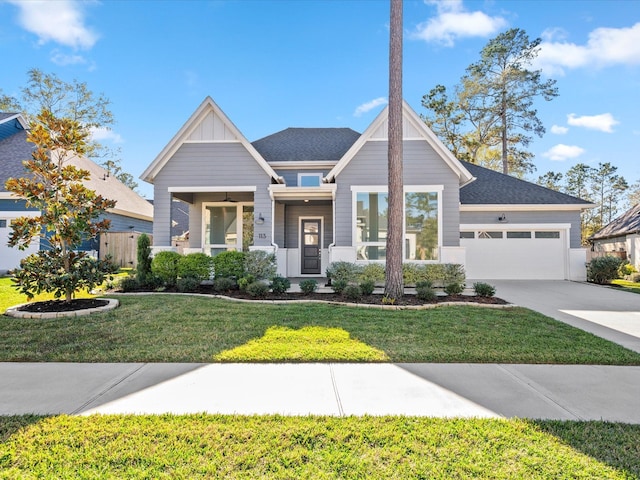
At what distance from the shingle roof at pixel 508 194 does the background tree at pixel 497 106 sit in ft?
27.4

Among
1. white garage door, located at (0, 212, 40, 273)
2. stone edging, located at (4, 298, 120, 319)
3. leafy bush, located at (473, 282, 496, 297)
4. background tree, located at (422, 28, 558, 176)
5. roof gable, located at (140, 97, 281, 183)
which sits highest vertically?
background tree, located at (422, 28, 558, 176)

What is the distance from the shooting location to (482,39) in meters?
21.8

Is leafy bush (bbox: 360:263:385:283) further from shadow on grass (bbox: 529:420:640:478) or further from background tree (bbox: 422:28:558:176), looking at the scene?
background tree (bbox: 422:28:558:176)

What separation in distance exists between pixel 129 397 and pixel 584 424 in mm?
4004

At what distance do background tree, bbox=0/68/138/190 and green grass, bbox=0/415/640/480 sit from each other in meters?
27.3

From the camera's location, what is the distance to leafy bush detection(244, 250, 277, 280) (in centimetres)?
993

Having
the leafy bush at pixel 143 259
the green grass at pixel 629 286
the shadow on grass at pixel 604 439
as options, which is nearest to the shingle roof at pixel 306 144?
the leafy bush at pixel 143 259

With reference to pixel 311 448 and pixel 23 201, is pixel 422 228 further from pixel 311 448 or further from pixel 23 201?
pixel 23 201

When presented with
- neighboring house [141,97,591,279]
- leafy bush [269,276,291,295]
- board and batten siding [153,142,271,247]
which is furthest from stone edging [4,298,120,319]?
board and batten siding [153,142,271,247]

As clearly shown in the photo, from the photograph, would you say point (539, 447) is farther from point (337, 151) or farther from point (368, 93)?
point (368, 93)

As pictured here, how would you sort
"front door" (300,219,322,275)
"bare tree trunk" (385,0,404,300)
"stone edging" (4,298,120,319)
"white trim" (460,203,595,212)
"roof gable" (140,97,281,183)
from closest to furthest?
1. "stone edging" (4,298,120,319)
2. "bare tree trunk" (385,0,404,300)
3. "roof gable" (140,97,281,183)
4. "white trim" (460,203,595,212)
5. "front door" (300,219,322,275)

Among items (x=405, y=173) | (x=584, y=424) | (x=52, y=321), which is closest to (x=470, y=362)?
(x=584, y=424)

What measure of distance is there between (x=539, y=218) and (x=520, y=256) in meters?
1.70

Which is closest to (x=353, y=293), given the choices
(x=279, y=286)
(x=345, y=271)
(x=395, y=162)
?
(x=279, y=286)
